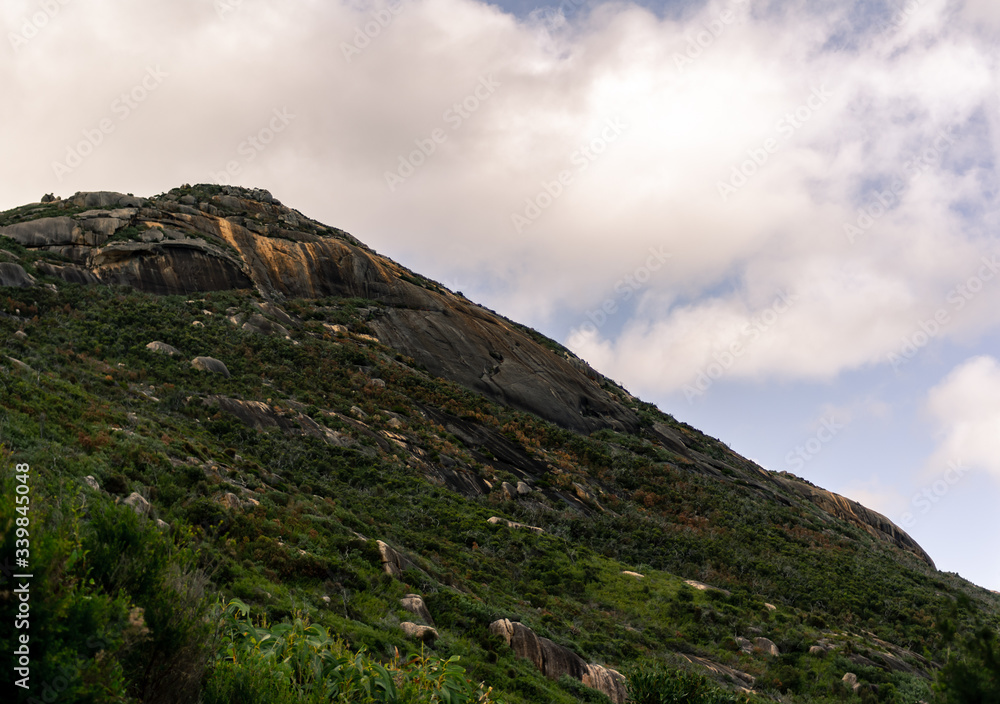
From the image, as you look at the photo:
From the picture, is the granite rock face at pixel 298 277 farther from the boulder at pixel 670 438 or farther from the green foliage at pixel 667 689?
the green foliage at pixel 667 689

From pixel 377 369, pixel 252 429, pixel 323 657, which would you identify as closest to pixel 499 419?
pixel 377 369

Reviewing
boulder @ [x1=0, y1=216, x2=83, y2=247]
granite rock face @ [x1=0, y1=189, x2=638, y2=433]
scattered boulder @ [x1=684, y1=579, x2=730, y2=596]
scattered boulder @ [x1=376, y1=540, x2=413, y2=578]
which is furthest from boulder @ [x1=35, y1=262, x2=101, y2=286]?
scattered boulder @ [x1=684, y1=579, x2=730, y2=596]

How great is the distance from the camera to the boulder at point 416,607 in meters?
13.5

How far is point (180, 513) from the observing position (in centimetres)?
1245

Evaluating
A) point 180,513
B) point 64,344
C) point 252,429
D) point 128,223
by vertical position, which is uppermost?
point 128,223

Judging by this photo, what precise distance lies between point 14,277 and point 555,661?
4022cm

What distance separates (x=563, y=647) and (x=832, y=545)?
30160 millimetres

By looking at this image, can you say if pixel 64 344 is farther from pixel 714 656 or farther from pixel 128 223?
pixel 714 656

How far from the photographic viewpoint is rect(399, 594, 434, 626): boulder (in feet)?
44.3

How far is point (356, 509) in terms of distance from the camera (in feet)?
71.7

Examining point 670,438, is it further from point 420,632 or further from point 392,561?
point 420,632

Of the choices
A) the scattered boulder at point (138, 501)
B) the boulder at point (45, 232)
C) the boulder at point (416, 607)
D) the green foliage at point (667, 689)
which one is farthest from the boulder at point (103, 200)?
the green foliage at point (667, 689)

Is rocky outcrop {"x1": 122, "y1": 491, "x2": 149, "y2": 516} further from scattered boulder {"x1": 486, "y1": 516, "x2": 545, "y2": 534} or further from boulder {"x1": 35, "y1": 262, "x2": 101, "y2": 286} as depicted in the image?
boulder {"x1": 35, "y1": 262, "x2": 101, "y2": 286}

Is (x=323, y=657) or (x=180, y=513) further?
(x=180, y=513)
